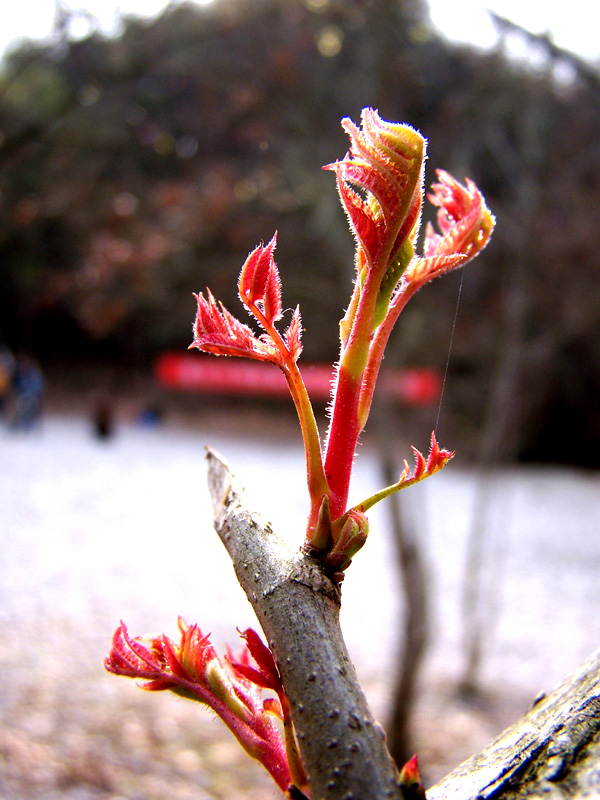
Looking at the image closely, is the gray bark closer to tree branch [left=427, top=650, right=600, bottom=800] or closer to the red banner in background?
tree branch [left=427, top=650, right=600, bottom=800]

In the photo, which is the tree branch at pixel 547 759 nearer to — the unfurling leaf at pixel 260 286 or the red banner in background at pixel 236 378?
the unfurling leaf at pixel 260 286

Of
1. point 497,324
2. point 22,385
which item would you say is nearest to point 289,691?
point 497,324

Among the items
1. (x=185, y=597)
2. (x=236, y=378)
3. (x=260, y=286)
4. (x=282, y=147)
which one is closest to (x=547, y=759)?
(x=260, y=286)

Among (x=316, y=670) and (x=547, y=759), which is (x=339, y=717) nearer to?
(x=316, y=670)

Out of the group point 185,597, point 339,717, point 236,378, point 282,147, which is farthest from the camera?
point 236,378

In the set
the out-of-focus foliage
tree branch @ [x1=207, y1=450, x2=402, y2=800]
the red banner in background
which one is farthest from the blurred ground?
the out-of-focus foliage

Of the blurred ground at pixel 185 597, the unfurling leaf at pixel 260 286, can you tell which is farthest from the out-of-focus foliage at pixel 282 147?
the unfurling leaf at pixel 260 286
